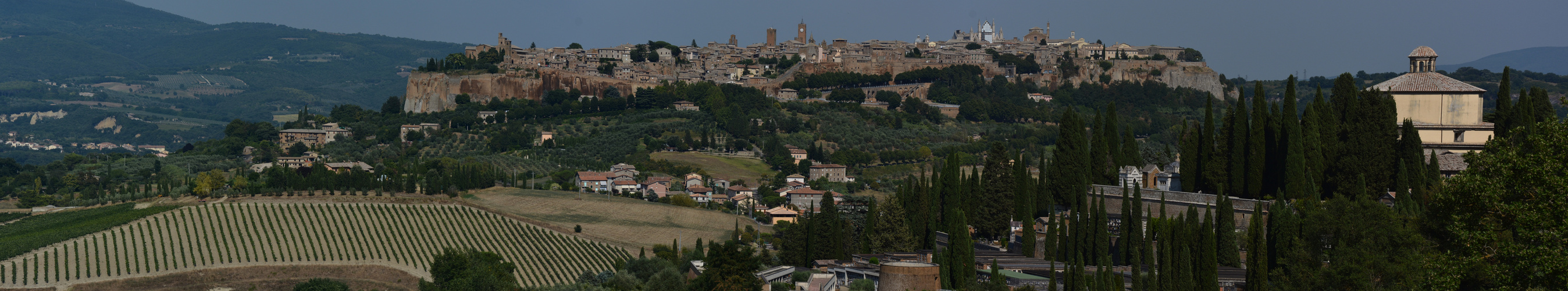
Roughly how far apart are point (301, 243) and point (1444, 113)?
41540mm

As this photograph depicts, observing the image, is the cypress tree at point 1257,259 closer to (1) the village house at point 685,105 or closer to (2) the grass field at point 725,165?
(2) the grass field at point 725,165

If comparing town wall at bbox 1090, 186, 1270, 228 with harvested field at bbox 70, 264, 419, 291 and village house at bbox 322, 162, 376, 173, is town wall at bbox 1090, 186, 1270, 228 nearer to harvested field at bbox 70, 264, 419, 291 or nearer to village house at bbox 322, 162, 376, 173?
harvested field at bbox 70, 264, 419, 291

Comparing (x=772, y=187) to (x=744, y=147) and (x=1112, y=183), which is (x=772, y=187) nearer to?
(x=744, y=147)

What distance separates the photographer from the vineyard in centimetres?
4884

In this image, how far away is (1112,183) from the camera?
3844 centimetres

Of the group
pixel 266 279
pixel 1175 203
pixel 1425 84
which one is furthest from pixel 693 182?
pixel 1425 84

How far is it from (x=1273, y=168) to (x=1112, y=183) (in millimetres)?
7746

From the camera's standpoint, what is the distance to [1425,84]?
33.8m

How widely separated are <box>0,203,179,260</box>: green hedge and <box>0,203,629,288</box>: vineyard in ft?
1.53

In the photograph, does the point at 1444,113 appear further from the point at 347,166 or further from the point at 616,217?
the point at 347,166

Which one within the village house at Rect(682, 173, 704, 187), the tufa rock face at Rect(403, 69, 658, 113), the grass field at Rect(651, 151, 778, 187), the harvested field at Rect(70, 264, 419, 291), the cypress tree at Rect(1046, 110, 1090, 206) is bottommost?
the harvested field at Rect(70, 264, 419, 291)

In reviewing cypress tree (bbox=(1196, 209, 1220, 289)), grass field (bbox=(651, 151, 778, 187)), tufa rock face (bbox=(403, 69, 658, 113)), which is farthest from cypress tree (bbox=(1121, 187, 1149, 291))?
tufa rock face (bbox=(403, 69, 658, 113))

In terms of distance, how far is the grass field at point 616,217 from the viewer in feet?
202

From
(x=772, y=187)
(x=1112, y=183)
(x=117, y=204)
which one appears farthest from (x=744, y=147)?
(x=1112, y=183)
